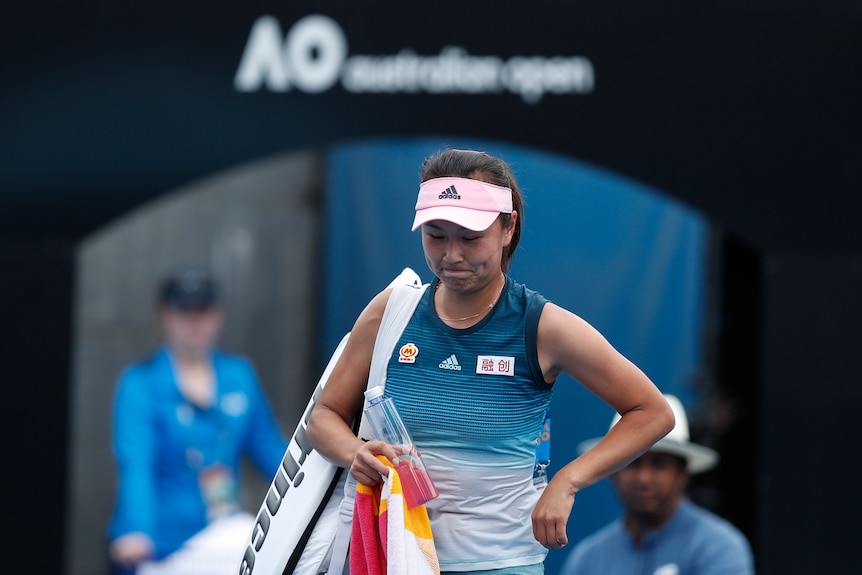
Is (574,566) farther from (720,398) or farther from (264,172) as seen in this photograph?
(264,172)

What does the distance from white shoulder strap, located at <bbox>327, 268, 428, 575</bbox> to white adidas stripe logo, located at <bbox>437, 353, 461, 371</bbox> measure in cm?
12

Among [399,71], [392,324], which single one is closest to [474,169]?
[392,324]

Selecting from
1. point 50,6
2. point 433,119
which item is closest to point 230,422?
point 433,119

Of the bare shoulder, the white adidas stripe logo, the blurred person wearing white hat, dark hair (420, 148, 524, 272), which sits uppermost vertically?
dark hair (420, 148, 524, 272)

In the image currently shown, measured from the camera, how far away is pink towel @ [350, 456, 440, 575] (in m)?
2.40

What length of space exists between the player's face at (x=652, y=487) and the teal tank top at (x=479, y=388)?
1.60m

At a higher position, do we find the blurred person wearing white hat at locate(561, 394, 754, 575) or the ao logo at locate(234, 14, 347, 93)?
the ao logo at locate(234, 14, 347, 93)

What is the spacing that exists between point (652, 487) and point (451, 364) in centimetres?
174

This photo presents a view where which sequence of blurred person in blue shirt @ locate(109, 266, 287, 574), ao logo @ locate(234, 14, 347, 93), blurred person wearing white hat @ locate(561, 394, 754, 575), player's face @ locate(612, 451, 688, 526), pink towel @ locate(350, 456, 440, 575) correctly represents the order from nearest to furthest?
1. pink towel @ locate(350, 456, 440, 575)
2. blurred person wearing white hat @ locate(561, 394, 754, 575)
3. player's face @ locate(612, 451, 688, 526)
4. blurred person in blue shirt @ locate(109, 266, 287, 574)
5. ao logo @ locate(234, 14, 347, 93)

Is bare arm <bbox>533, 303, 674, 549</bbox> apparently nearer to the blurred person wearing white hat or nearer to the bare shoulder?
the bare shoulder

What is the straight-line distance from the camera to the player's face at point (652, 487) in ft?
13.3

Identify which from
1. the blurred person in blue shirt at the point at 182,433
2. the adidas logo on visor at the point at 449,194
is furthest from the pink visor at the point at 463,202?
the blurred person in blue shirt at the point at 182,433

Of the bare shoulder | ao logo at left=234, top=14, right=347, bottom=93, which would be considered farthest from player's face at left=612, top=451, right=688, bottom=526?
ao logo at left=234, top=14, right=347, bottom=93

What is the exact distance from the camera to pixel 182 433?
4.81m
